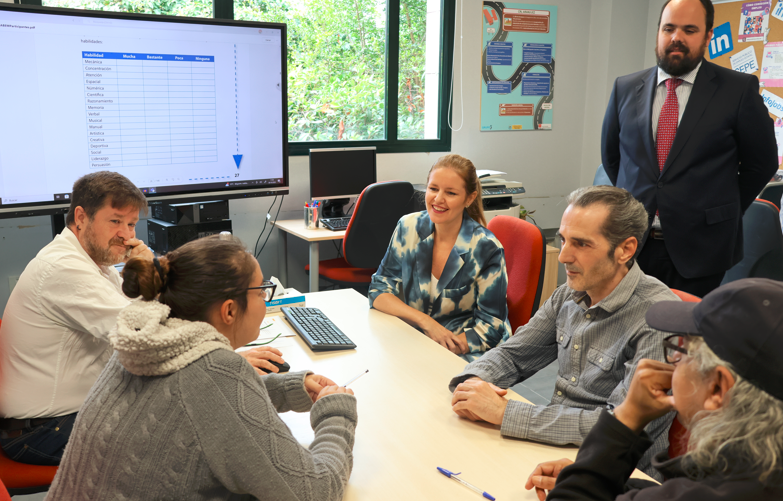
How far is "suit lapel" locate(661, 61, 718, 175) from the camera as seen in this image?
240 centimetres

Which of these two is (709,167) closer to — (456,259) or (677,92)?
(677,92)

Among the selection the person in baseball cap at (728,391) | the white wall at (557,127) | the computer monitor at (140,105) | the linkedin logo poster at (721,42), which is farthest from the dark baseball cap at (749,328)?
the linkedin logo poster at (721,42)

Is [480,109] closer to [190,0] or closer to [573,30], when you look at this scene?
[573,30]

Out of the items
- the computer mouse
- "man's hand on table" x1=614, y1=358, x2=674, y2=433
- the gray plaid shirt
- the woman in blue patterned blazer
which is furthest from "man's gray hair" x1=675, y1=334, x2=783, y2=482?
the woman in blue patterned blazer

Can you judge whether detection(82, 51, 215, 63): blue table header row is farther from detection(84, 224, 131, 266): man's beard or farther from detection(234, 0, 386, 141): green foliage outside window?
detection(84, 224, 131, 266): man's beard

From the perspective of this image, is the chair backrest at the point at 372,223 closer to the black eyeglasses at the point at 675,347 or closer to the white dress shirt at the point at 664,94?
the white dress shirt at the point at 664,94

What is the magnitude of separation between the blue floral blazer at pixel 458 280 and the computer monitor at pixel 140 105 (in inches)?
61.7

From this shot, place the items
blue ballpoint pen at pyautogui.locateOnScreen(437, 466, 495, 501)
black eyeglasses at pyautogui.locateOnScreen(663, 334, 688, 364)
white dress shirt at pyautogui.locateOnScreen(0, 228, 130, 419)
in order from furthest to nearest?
white dress shirt at pyautogui.locateOnScreen(0, 228, 130, 419)
blue ballpoint pen at pyautogui.locateOnScreen(437, 466, 495, 501)
black eyeglasses at pyautogui.locateOnScreen(663, 334, 688, 364)

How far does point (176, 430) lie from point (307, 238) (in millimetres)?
2527

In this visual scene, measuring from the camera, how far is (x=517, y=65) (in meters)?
4.64

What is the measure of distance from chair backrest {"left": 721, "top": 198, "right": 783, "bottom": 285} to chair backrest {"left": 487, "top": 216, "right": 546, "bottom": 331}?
4.66ft

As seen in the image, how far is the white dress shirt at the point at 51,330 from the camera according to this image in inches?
63.7

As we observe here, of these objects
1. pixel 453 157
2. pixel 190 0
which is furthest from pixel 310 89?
pixel 453 157

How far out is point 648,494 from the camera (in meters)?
→ 0.83
